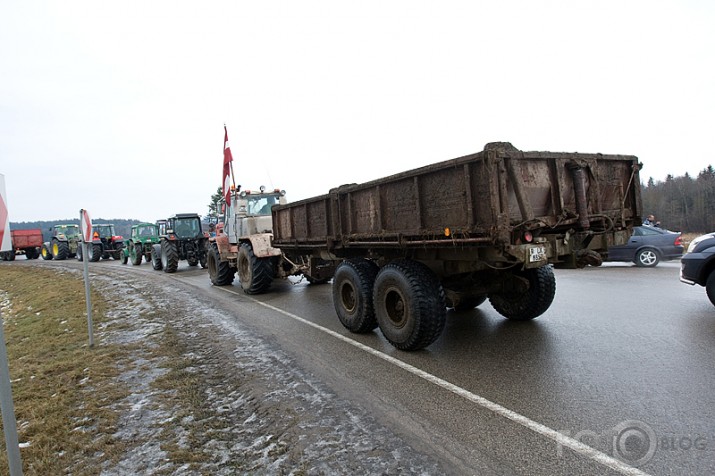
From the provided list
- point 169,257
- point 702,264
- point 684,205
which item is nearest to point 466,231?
point 702,264

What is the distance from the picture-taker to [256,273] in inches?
379

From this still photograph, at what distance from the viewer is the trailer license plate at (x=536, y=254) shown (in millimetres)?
3826

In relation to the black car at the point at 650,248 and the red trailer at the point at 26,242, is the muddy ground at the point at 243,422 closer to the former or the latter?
the black car at the point at 650,248

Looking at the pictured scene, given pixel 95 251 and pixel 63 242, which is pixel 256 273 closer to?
pixel 95 251

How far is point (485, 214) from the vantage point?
3.90 m

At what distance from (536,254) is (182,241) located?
1719 centimetres

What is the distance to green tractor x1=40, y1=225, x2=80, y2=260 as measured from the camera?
92.0ft

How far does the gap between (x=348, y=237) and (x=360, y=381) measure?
243 cm

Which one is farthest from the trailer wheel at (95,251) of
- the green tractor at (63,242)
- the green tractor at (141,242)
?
the green tractor at (141,242)

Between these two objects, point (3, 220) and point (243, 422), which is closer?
point (3, 220)

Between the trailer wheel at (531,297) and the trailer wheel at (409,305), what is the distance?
1422 millimetres

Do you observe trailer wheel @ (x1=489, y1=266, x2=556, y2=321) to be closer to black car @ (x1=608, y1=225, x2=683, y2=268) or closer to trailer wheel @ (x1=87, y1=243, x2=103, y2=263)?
black car @ (x1=608, y1=225, x2=683, y2=268)

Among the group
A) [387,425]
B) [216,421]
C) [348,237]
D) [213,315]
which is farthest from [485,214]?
[213,315]

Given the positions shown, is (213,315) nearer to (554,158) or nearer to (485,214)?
(485,214)
